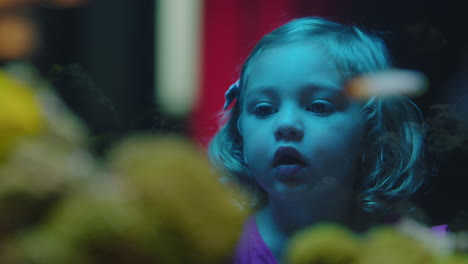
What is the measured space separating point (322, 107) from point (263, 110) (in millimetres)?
85

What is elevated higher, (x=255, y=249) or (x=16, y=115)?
(x=16, y=115)

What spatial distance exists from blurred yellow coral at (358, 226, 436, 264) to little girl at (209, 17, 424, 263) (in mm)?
85

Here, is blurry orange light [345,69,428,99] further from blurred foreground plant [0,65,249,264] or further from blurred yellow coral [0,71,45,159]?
blurred yellow coral [0,71,45,159]

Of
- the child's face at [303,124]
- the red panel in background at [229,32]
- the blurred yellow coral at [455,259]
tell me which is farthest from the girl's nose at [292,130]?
the blurred yellow coral at [455,259]

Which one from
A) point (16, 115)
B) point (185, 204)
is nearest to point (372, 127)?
point (185, 204)

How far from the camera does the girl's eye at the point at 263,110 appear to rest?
629 millimetres

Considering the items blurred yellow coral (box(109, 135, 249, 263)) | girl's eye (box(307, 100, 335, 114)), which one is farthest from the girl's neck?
blurred yellow coral (box(109, 135, 249, 263))

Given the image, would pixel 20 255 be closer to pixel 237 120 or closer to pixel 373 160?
pixel 237 120

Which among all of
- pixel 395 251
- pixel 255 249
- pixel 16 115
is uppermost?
pixel 16 115

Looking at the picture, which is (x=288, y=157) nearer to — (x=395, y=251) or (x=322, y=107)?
(x=322, y=107)

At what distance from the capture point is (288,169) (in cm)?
62

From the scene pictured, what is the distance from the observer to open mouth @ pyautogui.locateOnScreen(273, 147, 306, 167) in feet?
1.99

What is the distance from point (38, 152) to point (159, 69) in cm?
26

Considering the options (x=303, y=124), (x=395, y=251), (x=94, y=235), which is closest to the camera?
(x=94, y=235)
